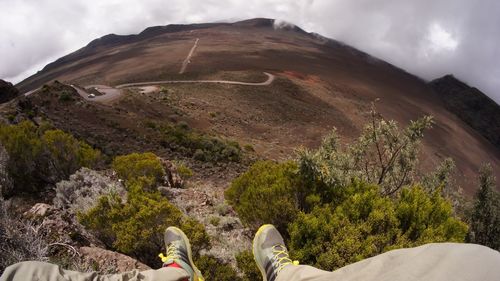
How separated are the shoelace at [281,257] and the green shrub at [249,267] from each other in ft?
3.34

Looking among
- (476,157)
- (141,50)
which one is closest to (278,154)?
(476,157)

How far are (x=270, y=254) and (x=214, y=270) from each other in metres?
1.56

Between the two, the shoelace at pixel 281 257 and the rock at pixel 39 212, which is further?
the rock at pixel 39 212

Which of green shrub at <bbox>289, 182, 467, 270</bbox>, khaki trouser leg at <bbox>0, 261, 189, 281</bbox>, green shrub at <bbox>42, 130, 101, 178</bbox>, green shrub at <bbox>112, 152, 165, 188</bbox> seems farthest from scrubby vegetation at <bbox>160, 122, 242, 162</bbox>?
khaki trouser leg at <bbox>0, 261, 189, 281</bbox>

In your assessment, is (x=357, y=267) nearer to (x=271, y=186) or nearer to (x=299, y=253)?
(x=299, y=253)

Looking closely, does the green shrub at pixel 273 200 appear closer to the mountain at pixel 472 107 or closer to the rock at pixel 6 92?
the rock at pixel 6 92

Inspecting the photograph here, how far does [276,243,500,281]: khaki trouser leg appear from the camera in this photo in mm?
1865

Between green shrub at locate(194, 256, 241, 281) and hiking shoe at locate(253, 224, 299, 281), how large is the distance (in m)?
1.12

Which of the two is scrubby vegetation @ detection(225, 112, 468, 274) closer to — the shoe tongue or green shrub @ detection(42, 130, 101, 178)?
the shoe tongue

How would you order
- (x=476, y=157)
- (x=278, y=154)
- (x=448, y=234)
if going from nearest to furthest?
(x=448, y=234)
(x=278, y=154)
(x=476, y=157)

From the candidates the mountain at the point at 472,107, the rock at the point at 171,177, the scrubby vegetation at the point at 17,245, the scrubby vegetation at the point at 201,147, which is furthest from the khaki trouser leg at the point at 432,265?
the mountain at the point at 472,107

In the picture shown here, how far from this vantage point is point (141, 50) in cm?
8206

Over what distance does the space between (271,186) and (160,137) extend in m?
14.8

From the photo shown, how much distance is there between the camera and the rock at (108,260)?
13.8 ft
